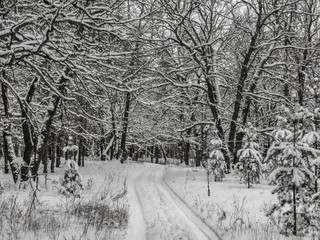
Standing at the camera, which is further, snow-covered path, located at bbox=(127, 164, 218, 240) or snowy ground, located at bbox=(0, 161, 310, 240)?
snow-covered path, located at bbox=(127, 164, 218, 240)

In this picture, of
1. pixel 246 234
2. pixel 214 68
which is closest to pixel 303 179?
pixel 246 234

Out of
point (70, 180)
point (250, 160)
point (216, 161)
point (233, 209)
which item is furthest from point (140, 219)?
point (216, 161)

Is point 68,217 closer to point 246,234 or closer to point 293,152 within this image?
point 246,234

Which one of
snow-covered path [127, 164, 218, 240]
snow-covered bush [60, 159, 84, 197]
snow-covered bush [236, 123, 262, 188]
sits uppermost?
snow-covered bush [236, 123, 262, 188]

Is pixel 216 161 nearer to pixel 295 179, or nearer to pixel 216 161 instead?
pixel 216 161

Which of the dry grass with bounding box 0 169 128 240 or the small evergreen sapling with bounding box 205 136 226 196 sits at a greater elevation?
the small evergreen sapling with bounding box 205 136 226 196

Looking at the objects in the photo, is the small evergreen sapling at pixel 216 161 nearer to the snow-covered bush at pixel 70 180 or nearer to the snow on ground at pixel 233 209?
the snow on ground at pixel 233 209

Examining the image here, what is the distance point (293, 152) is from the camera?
623 cm

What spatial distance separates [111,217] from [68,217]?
109 cm

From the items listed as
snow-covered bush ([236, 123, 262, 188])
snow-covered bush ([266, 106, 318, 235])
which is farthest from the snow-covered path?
snow-covered bush ([236, 123, 262, 188])

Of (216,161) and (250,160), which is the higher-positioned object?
(250,160)

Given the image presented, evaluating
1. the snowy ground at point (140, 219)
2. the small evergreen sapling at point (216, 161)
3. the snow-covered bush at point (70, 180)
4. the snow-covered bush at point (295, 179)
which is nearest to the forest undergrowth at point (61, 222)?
the snowy ground at point (140, 219)

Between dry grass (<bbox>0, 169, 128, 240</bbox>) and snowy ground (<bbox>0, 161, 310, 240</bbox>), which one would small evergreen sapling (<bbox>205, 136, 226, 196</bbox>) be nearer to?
snowy ground (<bbox>0, 161, 310, 240</bbox>)

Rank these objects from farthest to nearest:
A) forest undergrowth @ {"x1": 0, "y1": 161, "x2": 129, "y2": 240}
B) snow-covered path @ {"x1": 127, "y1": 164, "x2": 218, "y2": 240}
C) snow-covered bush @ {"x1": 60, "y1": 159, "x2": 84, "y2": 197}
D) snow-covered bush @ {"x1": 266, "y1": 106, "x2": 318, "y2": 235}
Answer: snow-covered bush @ {"x1": 60, "y1": 159, "x2": 84, "y2": 197}, snow-covered path @ {"x1": 127, "y1": 164, "x2": 218, "y2": 240}, snow-covered bush @ {"x1": 266, "y1": 106, "x2": 318, "y2": 235}, forest undergrowth @ {"x1": 0, "y1": 161, "x2": 129, "y2": 240}
